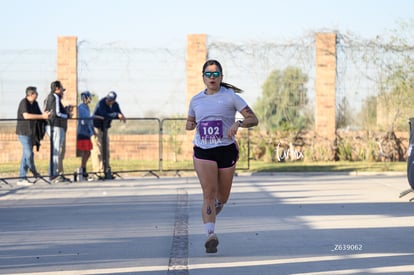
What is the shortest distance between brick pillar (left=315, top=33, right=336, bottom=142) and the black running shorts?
19.0 meters

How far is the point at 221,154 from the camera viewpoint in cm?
1000

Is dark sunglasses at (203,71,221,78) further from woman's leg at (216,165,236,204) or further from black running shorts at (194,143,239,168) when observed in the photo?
woman's leg at (216,165,236,204)

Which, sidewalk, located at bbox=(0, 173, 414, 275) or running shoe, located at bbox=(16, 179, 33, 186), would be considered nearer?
sidewalk, located at bbox=(0, 173, 414, 275)

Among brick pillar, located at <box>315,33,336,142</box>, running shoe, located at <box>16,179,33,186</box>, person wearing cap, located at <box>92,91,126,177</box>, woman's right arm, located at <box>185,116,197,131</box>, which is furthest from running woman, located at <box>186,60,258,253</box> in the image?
brick pillar, located at <box>315,33,336,142</box>

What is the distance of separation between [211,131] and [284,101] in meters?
19.8

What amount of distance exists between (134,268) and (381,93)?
21.2 m

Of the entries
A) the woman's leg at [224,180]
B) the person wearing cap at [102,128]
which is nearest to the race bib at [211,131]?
the woman's leg at [224,180]

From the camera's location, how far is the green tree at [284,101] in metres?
29.2

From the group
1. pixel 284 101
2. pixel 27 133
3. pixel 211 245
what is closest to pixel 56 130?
pixel 27 133

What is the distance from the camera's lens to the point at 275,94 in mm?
29453

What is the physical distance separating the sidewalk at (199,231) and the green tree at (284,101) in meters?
10.5

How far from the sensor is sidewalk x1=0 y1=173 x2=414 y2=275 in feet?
29.2

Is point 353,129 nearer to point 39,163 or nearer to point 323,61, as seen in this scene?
point 323,61

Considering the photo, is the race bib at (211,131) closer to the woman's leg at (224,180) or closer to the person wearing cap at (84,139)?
the woman's leg at (224,180)
